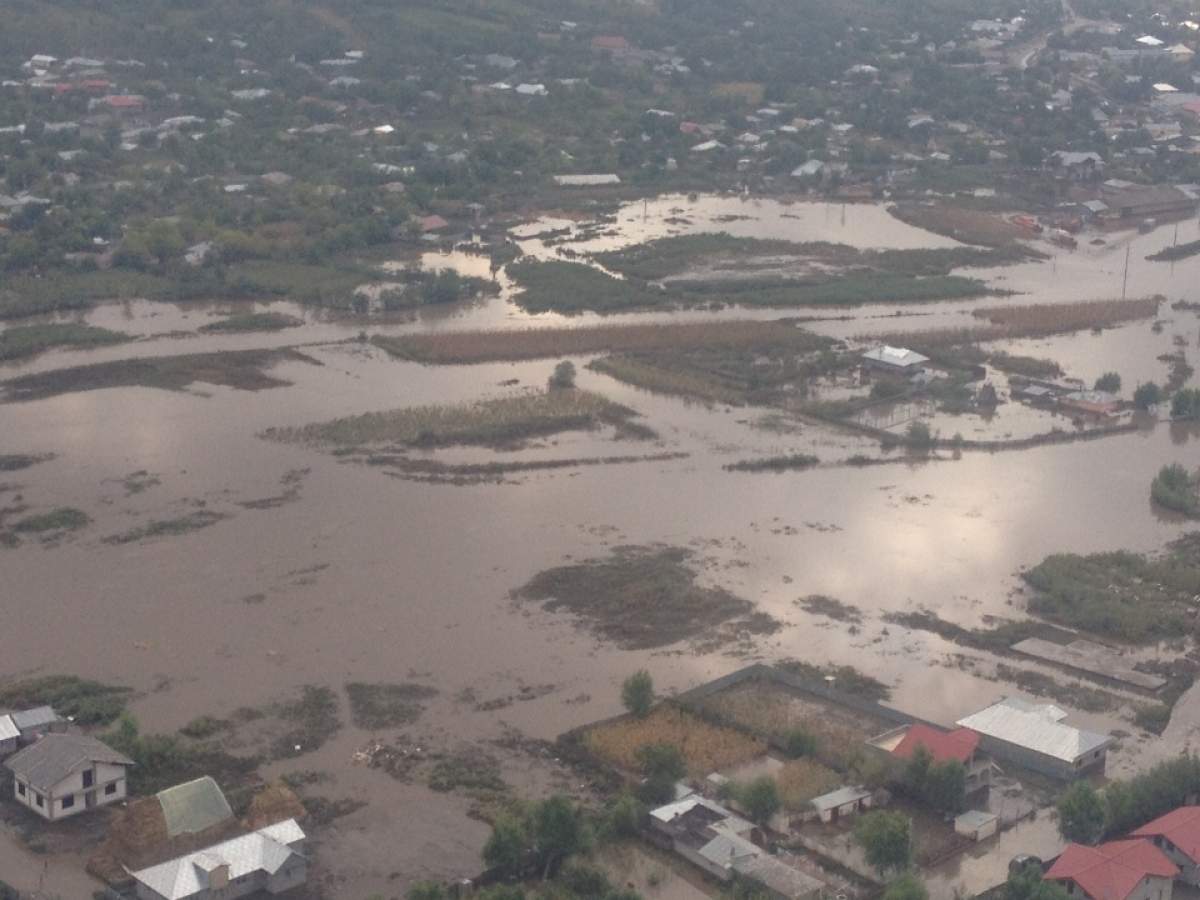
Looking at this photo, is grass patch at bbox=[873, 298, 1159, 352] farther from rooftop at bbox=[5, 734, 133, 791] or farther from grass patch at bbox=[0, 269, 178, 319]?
rooftop at bbox=[5, 734, 133, 791]

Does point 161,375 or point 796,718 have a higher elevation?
point 161,375

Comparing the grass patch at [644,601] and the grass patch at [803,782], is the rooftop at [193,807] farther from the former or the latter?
the grass patch at [644,601]

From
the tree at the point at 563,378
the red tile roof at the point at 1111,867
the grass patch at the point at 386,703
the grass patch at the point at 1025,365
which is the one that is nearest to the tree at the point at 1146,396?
the grass patch at the point at 1025,365

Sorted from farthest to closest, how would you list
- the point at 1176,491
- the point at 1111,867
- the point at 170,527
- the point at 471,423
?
1. the point at 471,423
2. the point at 1176,491
3. the point at 170,527
4. the point at 1111,867

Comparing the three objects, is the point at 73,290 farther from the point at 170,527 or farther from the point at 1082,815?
the point at 1082,815

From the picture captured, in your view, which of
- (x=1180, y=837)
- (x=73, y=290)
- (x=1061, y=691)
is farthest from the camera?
(x=73, y=290)

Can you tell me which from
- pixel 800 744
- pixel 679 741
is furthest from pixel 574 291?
pixel 800 744
